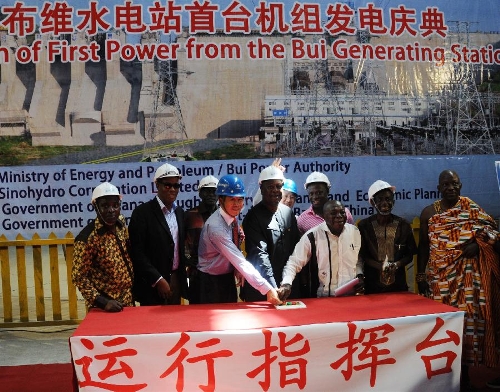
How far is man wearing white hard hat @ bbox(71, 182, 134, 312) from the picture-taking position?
346 centimetres

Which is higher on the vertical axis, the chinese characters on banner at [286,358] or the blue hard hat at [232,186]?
the blue hard hat at [232,186]

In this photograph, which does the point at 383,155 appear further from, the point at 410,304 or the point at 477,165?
the point at 410,304

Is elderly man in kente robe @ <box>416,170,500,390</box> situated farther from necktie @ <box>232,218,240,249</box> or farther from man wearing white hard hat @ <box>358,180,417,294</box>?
necktie @ <box>232,218,240,249</box>

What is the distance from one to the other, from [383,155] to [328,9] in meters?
1.55

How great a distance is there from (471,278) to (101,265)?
2335mm

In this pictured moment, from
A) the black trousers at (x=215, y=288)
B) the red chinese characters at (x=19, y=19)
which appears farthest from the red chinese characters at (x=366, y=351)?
the red chinese characters at (x=19, y=19)

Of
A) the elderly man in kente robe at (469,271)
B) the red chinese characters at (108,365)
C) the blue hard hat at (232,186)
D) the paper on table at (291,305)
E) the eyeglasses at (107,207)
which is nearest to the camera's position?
the red chinese characters at (108,365)

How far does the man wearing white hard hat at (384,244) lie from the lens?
3764 mm

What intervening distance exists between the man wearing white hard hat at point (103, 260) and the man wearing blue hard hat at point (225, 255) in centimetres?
50

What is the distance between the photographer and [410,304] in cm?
343

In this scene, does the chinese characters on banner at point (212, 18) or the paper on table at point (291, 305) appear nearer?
the paper on table at point (291, 305)

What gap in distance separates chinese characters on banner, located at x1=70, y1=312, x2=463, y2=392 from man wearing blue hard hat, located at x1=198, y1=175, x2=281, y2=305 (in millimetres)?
487

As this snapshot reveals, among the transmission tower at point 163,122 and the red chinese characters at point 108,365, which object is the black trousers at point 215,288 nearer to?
the red chinese characters at point 108,365

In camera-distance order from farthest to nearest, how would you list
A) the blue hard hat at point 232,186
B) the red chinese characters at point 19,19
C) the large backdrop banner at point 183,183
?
1. the large backdrop banner at point 183,183
2. the red chinese characters at point 19,19
3. the blue hard hat at point 232,186
